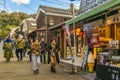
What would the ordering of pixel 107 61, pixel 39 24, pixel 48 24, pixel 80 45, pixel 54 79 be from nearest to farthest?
pixel 107 61 → pixel 54 79 → pixel 80 45 → pixel 48 24 → pixel 39 24

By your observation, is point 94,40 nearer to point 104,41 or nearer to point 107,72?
point 104,41

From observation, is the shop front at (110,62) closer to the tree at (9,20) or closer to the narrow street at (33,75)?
the narrow street at (33,75)

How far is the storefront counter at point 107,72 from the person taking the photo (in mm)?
8181

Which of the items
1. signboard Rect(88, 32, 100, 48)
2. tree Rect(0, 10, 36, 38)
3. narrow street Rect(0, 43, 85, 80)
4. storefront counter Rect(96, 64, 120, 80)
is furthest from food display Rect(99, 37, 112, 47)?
tree Rect(0, 10, 36, 38)

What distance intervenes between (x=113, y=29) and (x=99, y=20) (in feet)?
3.62

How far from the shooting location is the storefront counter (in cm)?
818

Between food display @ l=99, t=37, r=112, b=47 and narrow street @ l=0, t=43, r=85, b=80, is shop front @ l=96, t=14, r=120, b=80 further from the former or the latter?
narrow street @ l=0, t=43, r=85, b=80

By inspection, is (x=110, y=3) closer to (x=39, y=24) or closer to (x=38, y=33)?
(x=38, y=33)

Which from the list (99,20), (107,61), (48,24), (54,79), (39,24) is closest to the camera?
(107,61)

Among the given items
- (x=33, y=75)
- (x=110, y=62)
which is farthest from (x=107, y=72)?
(x=33, y=75)

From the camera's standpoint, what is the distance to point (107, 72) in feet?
29.1

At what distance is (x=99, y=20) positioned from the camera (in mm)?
13406

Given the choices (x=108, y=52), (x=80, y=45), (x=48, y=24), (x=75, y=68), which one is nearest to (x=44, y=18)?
(x=48, y=24)

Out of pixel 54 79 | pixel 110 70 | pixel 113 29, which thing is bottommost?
pixel 54 79
